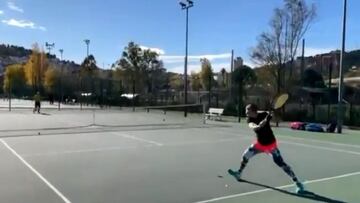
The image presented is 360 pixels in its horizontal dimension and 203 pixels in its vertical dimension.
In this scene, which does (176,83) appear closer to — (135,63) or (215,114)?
(135,63)

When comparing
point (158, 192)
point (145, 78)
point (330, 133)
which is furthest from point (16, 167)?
point (145, 78)

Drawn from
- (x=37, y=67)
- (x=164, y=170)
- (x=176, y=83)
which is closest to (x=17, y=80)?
(x=37, y=67)

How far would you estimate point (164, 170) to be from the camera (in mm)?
10211

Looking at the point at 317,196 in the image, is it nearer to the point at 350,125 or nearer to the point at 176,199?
the point at 176,199

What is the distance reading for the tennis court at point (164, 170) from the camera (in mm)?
7704

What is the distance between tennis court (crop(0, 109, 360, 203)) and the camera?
770cm

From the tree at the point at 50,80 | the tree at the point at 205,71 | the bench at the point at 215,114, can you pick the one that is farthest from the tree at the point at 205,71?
the bench at the point at 215,114

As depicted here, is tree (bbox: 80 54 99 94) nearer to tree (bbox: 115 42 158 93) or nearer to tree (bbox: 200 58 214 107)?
tree (bbox: 115 42 158 93)

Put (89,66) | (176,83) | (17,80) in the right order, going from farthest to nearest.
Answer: (176,83) < (17,80) < (89,66)

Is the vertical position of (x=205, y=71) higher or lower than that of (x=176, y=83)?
higher

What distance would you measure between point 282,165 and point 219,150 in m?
5.75

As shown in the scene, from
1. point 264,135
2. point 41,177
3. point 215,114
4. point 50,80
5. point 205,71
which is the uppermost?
point 205,71

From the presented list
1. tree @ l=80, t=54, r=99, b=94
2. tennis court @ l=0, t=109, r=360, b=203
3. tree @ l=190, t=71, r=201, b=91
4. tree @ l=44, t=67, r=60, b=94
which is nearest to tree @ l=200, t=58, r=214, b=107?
→ tree @ l=190, t=71, r=201, b=91

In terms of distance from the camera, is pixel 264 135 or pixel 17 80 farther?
pixel 17 80
